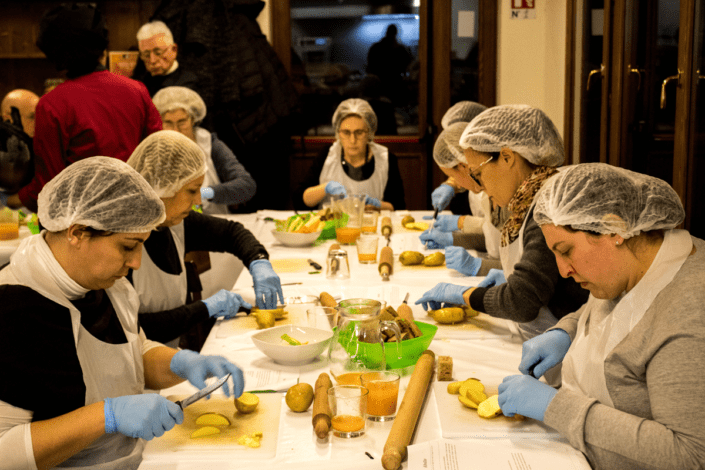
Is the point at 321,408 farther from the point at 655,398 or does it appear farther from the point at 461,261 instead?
the point at 461,261

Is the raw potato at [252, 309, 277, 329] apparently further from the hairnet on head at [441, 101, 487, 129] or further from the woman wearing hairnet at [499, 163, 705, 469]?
the hairnet on head at [441, 101, 487, 129]

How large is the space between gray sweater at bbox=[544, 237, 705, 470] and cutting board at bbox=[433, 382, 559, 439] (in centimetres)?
5

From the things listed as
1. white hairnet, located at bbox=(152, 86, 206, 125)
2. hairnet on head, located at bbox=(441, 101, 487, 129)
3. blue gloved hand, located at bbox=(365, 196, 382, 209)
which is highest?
white hairnet, located at bbox=(152, 86, 206, 125)

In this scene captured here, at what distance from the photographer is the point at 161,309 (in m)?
2.27

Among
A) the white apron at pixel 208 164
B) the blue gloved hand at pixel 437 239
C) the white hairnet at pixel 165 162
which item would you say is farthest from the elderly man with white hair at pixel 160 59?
the white hairnet at pixel 165 162

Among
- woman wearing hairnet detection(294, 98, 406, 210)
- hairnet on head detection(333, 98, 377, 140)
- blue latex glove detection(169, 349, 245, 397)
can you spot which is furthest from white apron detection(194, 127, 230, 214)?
blue latex glove detection(169, 349, 245, 397)

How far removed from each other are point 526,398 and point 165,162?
4.37 ft

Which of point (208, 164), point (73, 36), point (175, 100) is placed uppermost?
point (73, 36)

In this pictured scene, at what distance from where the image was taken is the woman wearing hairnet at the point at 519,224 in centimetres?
191

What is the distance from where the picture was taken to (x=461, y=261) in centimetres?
252

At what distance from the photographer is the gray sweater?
1101 mm

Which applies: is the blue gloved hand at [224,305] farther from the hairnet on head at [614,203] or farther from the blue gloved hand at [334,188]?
the blue gloved hand at [334,188]


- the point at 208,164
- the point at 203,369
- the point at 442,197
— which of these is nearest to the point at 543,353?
the point at 203,369

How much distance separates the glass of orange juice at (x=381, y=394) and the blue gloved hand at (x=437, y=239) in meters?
1.80
